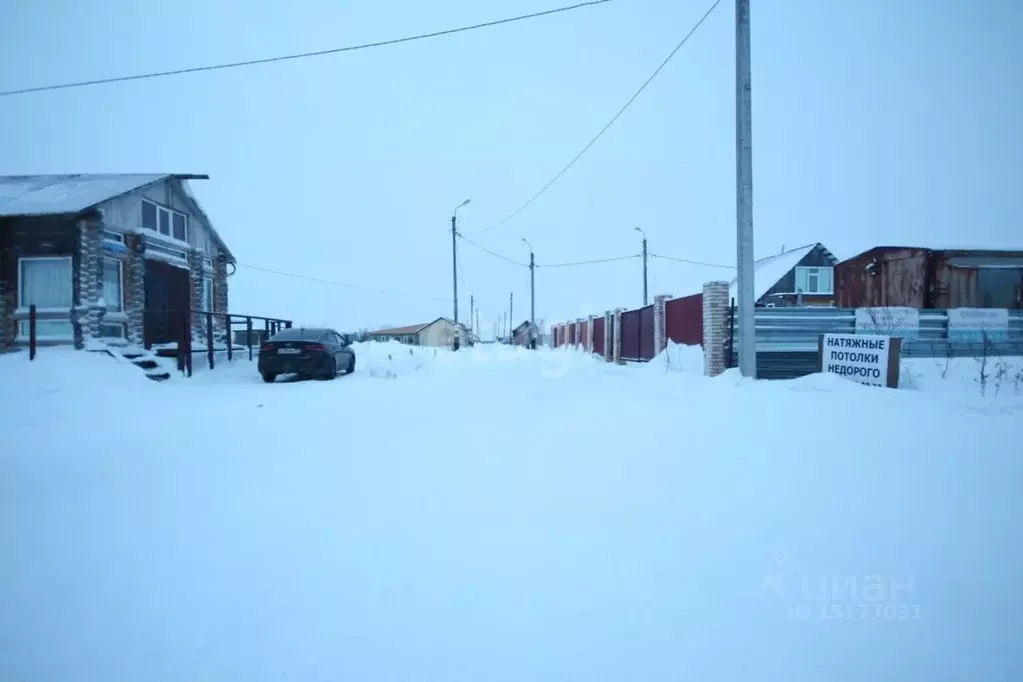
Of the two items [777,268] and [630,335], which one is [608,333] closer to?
[630,335]

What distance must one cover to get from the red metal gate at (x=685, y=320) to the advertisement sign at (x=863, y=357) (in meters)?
3.47

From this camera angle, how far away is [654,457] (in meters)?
4.86

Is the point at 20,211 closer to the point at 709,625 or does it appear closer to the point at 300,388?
the point at 300,388

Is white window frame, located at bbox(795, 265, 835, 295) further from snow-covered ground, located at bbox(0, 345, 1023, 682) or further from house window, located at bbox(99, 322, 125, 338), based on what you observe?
house window, located at bbox(99, 322, 125, 338)

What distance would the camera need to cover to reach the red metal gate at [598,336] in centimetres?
2520

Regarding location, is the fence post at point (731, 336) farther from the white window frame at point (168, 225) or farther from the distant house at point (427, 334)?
the distant house at point (427, 334)

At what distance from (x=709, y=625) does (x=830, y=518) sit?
5.35 ft

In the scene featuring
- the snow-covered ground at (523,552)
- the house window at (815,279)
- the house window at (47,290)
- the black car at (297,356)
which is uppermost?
the house window at (815,279)

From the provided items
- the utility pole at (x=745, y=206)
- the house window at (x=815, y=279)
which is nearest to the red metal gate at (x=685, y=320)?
the utility pole at (x=745, y=206)

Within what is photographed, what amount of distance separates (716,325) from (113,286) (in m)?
16.3

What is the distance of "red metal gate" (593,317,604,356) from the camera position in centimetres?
2520

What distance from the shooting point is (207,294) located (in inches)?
750

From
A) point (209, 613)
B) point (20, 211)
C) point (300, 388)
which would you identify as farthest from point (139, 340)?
point (209, 613)

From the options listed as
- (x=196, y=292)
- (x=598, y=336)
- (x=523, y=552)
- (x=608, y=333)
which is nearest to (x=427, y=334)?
(x=598, y=336)
